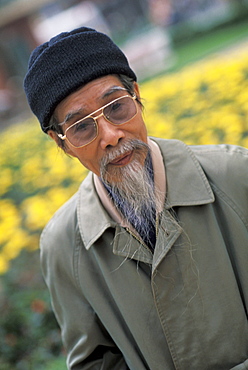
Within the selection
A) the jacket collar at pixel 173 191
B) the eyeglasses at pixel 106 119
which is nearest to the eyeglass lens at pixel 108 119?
the eyeglasses at pixel 106 119

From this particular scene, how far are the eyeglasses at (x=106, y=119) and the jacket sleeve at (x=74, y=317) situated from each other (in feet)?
1.54

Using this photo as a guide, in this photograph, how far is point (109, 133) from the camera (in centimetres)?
167

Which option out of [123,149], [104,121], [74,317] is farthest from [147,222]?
[74,317]

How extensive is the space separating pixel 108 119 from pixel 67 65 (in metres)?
0.26

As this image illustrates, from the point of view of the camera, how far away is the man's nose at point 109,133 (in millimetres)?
1664

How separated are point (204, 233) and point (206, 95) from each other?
415 centimetres

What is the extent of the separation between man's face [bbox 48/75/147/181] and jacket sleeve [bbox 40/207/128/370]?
441mm

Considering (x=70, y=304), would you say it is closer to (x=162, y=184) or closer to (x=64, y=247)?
(x=64, y=247)

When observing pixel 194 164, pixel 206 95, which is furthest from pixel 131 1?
pixel 194 164

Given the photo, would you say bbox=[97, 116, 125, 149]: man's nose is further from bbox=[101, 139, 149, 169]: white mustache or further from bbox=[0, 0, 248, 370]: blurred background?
bbox=[0, 0, 248, 370]: blurred background

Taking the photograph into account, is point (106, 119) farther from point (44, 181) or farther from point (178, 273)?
point (44, 181)

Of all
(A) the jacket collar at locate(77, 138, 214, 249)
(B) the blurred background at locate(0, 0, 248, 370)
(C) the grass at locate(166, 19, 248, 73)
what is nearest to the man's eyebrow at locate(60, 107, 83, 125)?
(A) the jacket collar at locate(77, 138, 214, 249)

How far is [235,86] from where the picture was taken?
16.8 ft

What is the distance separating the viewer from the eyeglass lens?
1680mm
